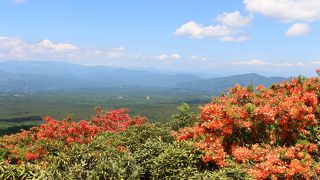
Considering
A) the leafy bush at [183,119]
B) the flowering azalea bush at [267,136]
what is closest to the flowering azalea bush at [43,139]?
the leafy bush at [183,119]

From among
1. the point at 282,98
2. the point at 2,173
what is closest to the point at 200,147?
the point at 282,98

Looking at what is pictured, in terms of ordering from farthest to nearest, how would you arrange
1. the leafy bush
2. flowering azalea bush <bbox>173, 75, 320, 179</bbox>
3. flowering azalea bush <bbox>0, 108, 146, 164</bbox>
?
the leafy bush
flowering azalea bush <bbox>0, 108, 146, 164</bbox>
flowering azalea bush <bbox>173, 75, 320, 179</bbox>

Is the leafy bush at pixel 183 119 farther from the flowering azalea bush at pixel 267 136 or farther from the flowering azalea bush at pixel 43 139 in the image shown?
the flowering azalea bush at pixel 267 136

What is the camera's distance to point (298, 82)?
67.9 ft

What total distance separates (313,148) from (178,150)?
5925mm

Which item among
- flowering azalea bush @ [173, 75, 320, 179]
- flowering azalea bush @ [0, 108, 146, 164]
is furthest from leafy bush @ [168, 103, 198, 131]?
flowering azalea bush @ [173, 75, 320, 179]

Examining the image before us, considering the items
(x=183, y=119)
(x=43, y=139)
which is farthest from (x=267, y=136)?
(x=43, y=139)

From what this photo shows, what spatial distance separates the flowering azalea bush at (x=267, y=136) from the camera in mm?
14094

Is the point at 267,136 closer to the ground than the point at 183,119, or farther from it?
farther from it

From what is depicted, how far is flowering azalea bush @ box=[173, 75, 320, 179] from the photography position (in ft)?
46.2

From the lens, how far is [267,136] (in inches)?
678

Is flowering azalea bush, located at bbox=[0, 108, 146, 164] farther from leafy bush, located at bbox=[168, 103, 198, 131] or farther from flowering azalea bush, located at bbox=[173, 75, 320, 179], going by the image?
flowering azalea bush, located at bbox=[173, 75, 320, 179]

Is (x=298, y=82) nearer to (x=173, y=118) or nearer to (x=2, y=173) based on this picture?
(x=173, y=118)

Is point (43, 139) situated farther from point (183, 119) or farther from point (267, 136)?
point (267, 136)
